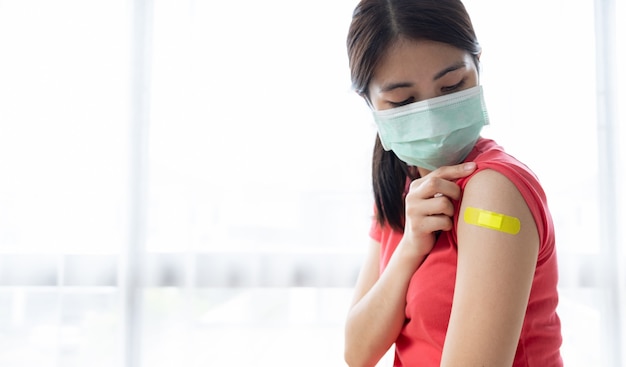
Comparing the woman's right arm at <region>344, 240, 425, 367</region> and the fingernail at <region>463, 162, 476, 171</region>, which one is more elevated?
the fingernail at <region>463, 162, 476, 171</region>

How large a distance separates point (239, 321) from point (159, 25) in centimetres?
116

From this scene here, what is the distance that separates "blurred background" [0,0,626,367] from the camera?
6.01 feet

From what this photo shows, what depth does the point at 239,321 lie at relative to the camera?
1.88 m

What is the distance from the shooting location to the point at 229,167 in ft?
6.10

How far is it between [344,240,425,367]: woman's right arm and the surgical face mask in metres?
0.19

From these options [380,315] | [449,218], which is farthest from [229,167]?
[449,218]

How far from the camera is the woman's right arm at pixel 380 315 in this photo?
0.97m

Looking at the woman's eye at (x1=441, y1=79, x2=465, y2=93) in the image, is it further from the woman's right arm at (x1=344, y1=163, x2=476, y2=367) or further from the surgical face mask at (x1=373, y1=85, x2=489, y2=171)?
the woman's right arm at (x1=344, y1=163, x2=476, y2=367)

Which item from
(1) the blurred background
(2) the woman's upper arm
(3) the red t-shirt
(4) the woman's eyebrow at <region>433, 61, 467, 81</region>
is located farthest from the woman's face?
(1) the blurred background

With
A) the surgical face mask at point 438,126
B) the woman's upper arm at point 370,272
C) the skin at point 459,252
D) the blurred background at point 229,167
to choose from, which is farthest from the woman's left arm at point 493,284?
the blurred background at point 229,167

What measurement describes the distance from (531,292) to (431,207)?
0.23 m

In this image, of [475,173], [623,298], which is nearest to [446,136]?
[475,173]

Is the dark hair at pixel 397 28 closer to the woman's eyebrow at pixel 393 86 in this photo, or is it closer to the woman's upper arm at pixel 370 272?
the woman's eyebrow at pixel 393 86

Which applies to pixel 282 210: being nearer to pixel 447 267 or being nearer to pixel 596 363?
pixel 447 267
